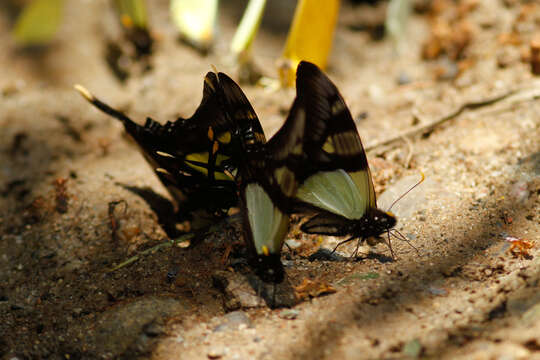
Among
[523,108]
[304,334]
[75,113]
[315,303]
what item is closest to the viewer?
[304,334]

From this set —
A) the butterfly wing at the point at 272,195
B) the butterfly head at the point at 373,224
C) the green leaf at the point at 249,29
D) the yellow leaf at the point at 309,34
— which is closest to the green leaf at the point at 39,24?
the green leaf at the point at 249,29

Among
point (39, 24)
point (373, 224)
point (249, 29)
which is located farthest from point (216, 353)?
point (39, 24)

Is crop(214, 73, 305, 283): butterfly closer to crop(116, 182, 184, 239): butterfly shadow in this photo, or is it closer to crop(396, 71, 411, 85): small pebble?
crop(116, 182, 184, 239): butterfly shadow

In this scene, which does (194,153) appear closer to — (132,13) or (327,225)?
(327,225)

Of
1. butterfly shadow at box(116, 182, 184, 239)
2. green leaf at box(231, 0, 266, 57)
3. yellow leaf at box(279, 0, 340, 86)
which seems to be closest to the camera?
butterfly shadow at box(116, 182, 184, 239)

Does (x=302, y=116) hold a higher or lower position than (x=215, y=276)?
higher

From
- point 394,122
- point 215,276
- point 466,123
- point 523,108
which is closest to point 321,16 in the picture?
point 394,122

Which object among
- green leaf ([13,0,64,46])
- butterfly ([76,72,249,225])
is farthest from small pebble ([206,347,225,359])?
green leaf ([13,0,64,46])

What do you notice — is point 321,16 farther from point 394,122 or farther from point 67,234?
point 67,234
